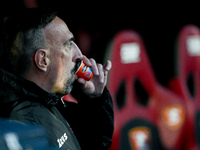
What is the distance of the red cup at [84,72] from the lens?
1533mm

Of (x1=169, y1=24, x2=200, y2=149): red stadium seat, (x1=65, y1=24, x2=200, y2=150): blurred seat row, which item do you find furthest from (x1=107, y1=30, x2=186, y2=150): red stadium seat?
(x1=169, y1=24, x2=200, y2=149): red stadium seat

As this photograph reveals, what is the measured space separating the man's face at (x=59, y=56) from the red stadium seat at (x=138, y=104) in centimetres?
195

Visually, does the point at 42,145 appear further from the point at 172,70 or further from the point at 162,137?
the point at 172,70

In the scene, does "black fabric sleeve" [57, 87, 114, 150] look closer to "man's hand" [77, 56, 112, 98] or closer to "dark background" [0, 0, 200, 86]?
"man's hand" [77, 56, 112, 98]

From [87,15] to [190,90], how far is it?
5.51 ft

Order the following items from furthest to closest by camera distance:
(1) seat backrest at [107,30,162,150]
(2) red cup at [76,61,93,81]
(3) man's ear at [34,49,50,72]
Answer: (1) seat backrest at [107,30,162,150], (2) red cup at [76,61,93,81], (3) man's ear at [34,49,50,72]

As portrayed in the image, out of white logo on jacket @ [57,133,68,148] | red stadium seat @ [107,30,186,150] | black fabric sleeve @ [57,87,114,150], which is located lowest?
red stadium seat @ [107,30,186,150]

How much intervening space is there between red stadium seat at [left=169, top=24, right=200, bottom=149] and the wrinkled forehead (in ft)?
9.28

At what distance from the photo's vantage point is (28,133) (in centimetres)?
83

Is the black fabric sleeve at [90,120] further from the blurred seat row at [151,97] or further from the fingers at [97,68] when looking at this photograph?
the blurred seat row at [151,97]

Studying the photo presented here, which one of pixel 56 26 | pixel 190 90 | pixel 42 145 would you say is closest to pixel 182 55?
pixel 190 90

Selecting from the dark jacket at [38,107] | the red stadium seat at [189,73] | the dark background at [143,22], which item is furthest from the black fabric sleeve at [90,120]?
the red stadium seat at [189,73]

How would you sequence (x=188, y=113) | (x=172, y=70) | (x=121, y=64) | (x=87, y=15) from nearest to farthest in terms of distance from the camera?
(x=121, y=64) < (x=87, y=15) < (x=188, y=113) < (x=172, y=70)

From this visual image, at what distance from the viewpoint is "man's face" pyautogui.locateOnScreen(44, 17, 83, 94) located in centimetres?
146
